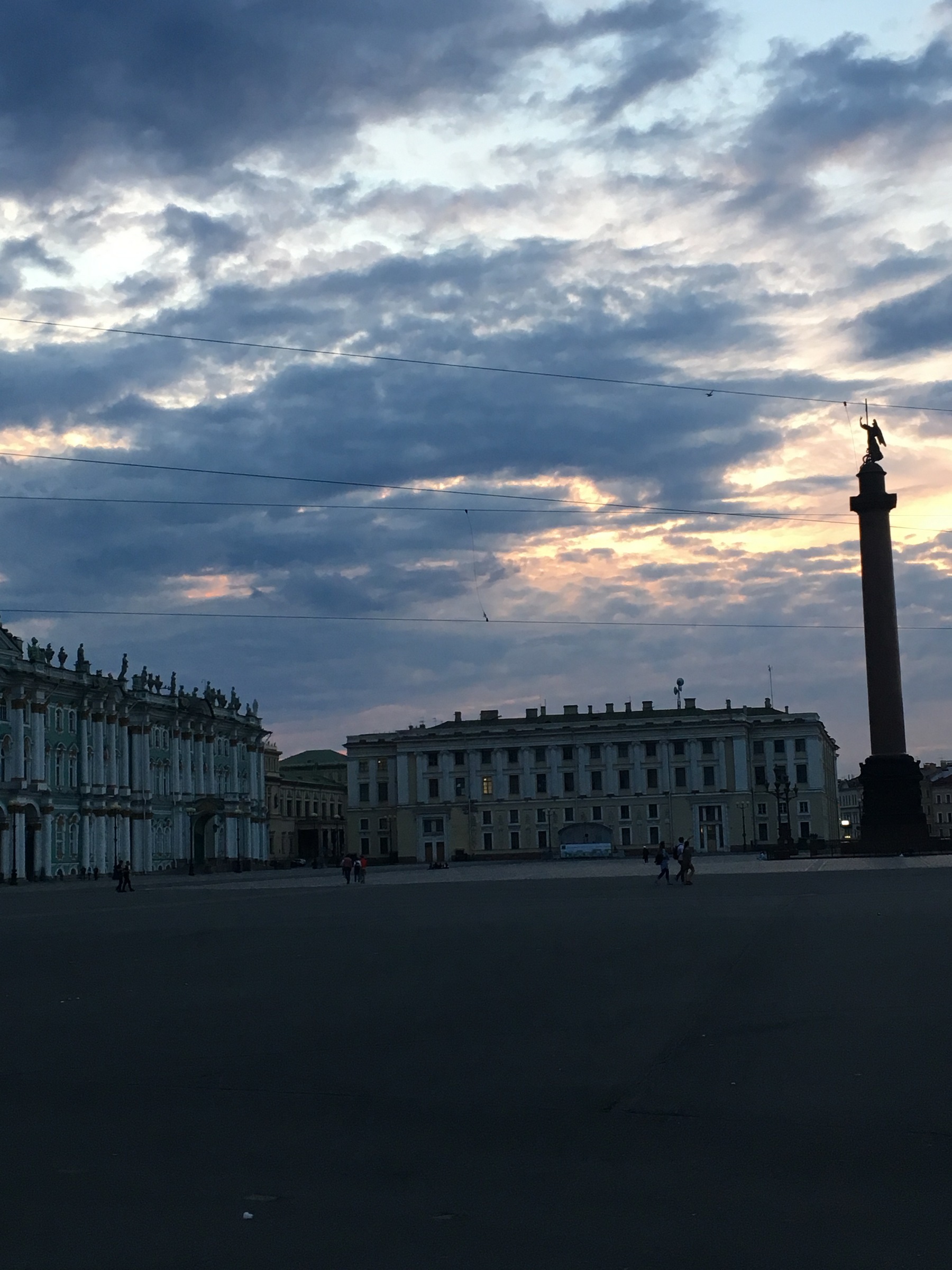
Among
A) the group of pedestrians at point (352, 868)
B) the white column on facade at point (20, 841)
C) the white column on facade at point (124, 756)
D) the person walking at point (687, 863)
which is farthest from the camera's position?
the white column on facade at point (124, 756)

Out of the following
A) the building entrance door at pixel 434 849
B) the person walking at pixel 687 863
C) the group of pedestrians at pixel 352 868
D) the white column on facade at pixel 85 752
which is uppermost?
the white column on facade at pixel 85 752

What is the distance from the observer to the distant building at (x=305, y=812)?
143 m

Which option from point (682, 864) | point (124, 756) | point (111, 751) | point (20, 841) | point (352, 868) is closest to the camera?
point (682, 864)

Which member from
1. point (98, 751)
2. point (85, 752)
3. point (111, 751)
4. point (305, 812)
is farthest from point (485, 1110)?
point (305, 812)

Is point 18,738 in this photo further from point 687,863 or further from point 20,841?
point 687,863

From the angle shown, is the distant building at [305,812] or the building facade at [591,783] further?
the distant building at [305,812]

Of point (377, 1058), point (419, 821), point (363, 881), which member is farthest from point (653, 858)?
point (377, 1058)

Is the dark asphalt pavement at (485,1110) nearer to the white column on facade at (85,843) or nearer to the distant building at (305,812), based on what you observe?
the white column on facade at (85,843)

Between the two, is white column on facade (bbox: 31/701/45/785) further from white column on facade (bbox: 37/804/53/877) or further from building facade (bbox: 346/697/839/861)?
building facade (bbox: 346/697/839/861)

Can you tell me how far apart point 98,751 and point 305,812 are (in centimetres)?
5918

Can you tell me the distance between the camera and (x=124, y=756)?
99.4 m

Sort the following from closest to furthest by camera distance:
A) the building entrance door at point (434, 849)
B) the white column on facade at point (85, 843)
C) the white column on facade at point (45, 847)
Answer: the white column on facade at point (45, 847)
the white column on facade at point (85, 843)
the building entrance door at point (434, 849)

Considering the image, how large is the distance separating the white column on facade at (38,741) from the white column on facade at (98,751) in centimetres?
680

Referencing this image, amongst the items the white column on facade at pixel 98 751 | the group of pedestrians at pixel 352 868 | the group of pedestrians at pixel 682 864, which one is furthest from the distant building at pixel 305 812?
the group of pedestrians at pixel 682 864
